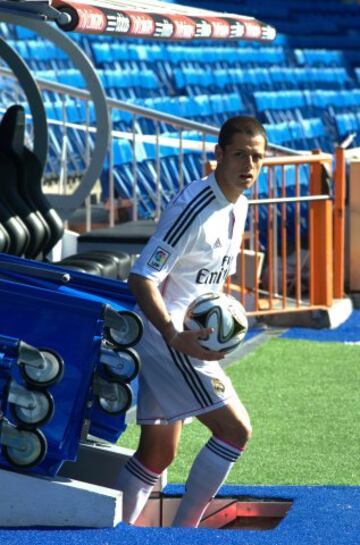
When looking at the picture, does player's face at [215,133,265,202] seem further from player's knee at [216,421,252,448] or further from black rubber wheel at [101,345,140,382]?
player's knee at [216,421,252,448]

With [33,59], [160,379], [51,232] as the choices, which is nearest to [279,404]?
[51,232]

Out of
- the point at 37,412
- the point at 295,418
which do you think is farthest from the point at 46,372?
the point at 295,418

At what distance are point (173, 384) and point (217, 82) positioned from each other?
16134 millimetres

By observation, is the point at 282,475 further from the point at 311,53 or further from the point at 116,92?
the point at 311,53

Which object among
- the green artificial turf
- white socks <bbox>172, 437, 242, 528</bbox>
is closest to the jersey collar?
white socks <bbox>172, 437, 242, 528</bbox>

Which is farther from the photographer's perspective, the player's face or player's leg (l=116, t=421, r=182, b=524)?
player's leg (l=116, t=421, r=182, b=524)

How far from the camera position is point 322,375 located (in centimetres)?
914

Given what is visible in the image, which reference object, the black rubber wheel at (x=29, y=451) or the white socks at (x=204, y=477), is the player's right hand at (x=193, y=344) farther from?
the black rubber wheel at (x=29, y=451)

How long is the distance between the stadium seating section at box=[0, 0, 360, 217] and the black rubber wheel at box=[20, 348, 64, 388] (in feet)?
28.1

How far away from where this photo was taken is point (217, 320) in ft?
16.1

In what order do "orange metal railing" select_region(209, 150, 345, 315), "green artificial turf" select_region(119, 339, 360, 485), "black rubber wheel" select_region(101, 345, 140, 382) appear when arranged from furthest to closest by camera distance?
"orange metal railing" select_region(209, 150, 345, 315) < "green artificial turf" select_region(119, 339, 360, 485) < "black rubber wheel" select_region(101, 345, 140, 382)

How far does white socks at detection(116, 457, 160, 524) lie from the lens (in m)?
5.24

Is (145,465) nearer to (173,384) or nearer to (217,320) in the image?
(173,384)

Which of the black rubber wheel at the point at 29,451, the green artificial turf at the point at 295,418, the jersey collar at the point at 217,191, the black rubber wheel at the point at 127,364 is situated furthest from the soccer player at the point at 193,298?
the green artificial turf at the point at 295,418
